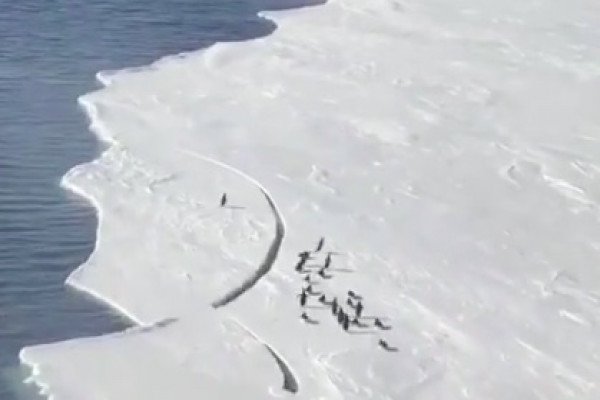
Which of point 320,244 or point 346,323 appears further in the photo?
point 320,244

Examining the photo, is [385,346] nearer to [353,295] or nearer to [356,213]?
[353,295]

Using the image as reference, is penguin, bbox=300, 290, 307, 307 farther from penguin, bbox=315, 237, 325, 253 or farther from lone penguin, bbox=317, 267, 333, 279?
penguin, bbox=315, 237, 325, 253

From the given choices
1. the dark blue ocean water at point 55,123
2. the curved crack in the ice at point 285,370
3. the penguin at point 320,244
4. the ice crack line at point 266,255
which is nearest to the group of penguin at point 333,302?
the penguin at point 320,244

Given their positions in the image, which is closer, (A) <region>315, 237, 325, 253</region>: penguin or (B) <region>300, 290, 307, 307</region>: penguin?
(B) <region>300, 290, 307, 307</region>: penguin

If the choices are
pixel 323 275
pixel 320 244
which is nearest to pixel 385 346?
pixel 323 275

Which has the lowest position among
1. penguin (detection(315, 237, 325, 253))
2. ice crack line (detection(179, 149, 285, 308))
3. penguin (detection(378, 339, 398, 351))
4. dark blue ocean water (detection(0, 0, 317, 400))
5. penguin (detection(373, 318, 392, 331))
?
dark blue ocean water (detection(0, 0, 317, 400))

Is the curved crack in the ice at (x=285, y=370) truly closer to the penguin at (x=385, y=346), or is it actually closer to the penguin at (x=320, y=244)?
the penguin at (x=385, y=346)

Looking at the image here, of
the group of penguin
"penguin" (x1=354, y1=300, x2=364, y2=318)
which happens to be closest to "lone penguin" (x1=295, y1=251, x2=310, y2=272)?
the group of penguin
